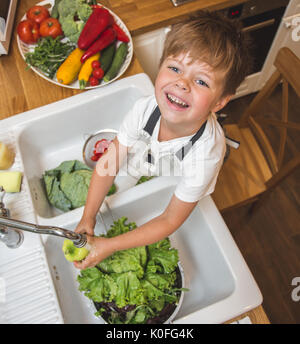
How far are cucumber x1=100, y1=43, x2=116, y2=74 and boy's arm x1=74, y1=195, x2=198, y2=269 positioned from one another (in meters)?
0.55

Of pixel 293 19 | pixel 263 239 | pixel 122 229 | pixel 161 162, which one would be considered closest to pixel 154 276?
pixel 122 229

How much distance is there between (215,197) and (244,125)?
369 millimetres

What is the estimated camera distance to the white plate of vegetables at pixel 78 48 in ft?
3.48

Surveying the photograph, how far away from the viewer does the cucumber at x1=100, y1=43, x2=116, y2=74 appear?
3.53ft

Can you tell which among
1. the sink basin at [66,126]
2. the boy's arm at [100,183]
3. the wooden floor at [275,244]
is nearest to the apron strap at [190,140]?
the boy's arm at [100,183]

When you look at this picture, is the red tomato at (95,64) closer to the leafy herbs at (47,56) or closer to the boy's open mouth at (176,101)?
the leafy herbs at (47,56)

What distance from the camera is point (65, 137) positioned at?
3.81ft

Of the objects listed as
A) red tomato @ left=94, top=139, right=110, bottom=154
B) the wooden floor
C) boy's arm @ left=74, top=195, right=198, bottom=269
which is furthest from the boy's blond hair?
the wooden floor

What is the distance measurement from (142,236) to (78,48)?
72 centimetres

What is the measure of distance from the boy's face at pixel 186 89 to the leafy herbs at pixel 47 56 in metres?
0.51

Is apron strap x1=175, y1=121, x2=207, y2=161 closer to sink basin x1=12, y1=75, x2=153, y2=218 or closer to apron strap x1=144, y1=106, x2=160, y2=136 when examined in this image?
apron strap x1=144, y1=106, x2=160, y2=136

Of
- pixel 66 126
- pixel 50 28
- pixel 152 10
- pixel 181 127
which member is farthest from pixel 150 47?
pixel 181 127

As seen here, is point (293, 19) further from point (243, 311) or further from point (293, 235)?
point (243, 311)

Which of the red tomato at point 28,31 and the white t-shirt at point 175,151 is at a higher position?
the red tomato at point 28,31
